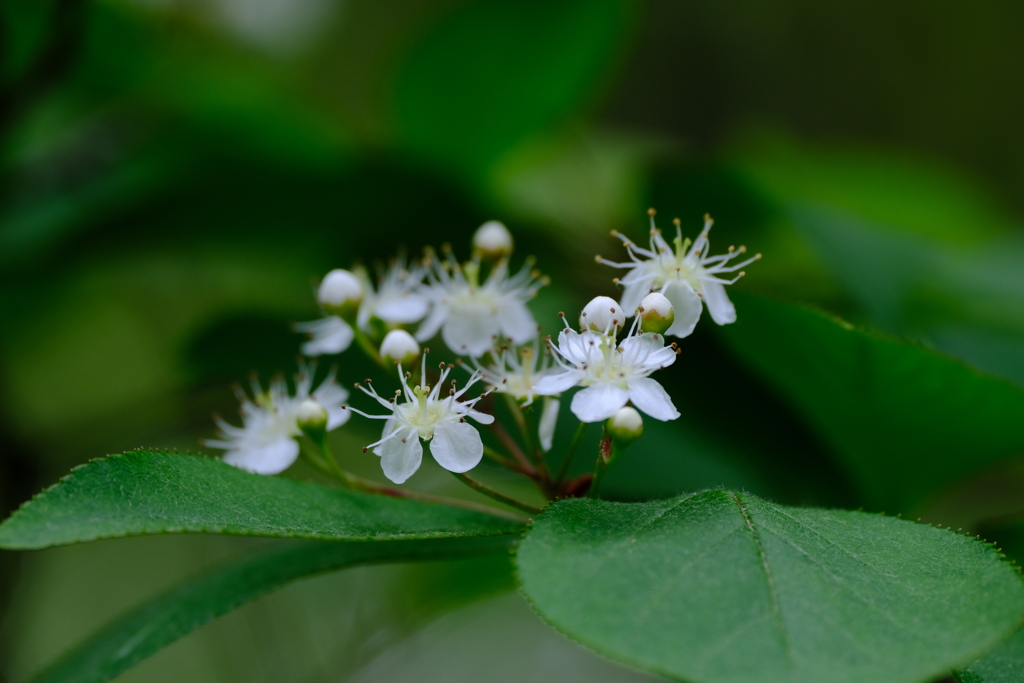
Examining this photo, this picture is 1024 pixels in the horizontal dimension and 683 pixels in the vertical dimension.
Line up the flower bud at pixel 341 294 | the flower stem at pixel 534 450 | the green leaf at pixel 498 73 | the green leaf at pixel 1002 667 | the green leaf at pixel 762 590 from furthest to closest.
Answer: the green leaf at pixel 498 73
the flower bud at pixel 341 294
the flower stem at pixel 534 450
the green leaf at pixel 1002 667
the green leaf at pixel 762 590

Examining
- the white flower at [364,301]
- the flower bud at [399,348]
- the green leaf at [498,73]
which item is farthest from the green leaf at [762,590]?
the green leaf at [498,73]

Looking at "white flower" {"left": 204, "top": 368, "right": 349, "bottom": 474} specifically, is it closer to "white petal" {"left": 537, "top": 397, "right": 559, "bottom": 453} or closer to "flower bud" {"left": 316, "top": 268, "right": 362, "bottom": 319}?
"flower bud" {"left": 316, "top": 268, "right": 362, "bottom": 319}

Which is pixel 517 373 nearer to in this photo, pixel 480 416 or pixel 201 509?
pixel 480 416

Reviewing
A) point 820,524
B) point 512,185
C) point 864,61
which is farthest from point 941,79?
point 820,524

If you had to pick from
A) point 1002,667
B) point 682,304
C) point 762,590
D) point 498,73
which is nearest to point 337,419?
point 682,304

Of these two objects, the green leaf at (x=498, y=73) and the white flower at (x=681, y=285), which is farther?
the green leaf at (x=498, y=73)

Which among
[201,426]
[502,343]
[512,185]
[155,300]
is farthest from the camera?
[155,300]

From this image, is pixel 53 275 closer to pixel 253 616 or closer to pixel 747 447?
pixel 253 616

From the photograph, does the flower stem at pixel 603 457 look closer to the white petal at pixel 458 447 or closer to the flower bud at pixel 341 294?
the white petal at pixel 458 447
